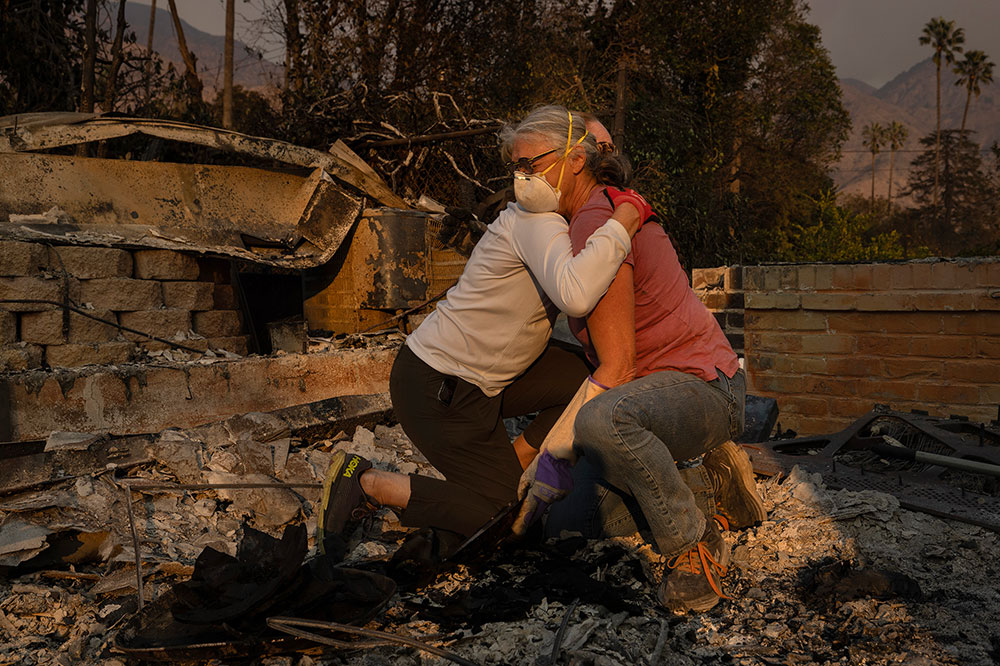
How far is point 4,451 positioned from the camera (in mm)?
4422

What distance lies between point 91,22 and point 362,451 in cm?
799

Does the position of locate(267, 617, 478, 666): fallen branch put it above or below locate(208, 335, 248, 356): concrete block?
below

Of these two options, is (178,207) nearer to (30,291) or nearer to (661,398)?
(30,291)

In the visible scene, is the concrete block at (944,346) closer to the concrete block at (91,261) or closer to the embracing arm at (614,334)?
the embracing arm at (614,334)

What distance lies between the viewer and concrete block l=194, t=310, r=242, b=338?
19.1ft

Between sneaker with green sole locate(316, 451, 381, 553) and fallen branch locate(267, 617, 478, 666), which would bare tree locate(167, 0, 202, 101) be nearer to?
sneaker with green sole locate(316, 451, 381, 553)

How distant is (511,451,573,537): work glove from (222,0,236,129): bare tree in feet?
37.6

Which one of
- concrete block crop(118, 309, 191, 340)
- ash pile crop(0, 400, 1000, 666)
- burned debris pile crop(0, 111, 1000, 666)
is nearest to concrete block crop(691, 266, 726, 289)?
burned debris pile crop(0, 111, 1000, 666)

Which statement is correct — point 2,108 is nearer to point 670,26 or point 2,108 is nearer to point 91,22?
point 91,22

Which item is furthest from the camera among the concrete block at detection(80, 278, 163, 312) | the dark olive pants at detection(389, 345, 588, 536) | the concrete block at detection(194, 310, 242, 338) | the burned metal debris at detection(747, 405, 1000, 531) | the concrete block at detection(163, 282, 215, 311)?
the concrete block at detection(194, 310, 242, 338)

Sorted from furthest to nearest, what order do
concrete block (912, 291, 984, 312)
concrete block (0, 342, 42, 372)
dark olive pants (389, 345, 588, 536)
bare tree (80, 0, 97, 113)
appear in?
bare tree (80, 0, 97, 113)
concrete block (0, 342, 42, 372)
concrete block (912, 291, 984, 312)
dark olive pants (389, 345, 588, 536)

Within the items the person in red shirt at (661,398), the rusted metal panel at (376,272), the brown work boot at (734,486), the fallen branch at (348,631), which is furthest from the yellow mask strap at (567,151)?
the rusted metal panel at (376,272)

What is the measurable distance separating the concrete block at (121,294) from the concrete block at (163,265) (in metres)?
0.07

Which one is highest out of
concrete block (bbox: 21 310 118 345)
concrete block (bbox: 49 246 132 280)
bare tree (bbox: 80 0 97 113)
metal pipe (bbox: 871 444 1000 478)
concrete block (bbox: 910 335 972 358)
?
bare tree (bbox: 80 0 97 113)
